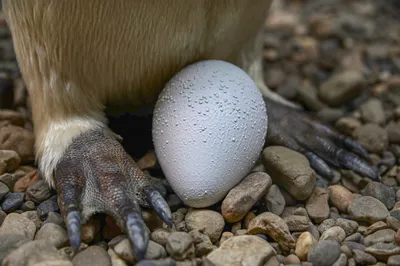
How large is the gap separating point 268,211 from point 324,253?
→ 0.60ft

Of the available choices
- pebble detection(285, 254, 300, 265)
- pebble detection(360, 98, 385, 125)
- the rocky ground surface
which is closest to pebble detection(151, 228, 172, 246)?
the rocky ground surface

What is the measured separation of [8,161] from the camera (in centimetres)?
125

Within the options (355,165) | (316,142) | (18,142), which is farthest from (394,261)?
(18,142)

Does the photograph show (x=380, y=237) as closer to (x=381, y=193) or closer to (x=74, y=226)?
(x=381, y=193)

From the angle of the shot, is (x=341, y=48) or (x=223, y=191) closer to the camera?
(x=223, y=191)

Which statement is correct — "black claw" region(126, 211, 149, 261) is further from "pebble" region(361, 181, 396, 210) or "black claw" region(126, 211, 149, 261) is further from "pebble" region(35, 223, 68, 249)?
"pebble" region(361, 181, 396, 210)

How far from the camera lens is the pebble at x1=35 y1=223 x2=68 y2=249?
104 cm

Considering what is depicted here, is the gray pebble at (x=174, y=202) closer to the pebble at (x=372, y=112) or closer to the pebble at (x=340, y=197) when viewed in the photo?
the pebble at (x=340, y=197)

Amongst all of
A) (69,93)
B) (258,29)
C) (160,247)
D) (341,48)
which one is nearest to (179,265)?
(160,247)

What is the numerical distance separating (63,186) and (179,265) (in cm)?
30

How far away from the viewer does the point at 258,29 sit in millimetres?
1562

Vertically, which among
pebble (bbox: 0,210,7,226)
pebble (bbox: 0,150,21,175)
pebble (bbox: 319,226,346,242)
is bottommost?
pebble (bbox: 0,210,7,226)

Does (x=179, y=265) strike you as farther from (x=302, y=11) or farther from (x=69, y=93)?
(x=302, y=11)

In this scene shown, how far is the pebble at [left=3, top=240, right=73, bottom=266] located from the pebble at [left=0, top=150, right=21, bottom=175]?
0.30m
